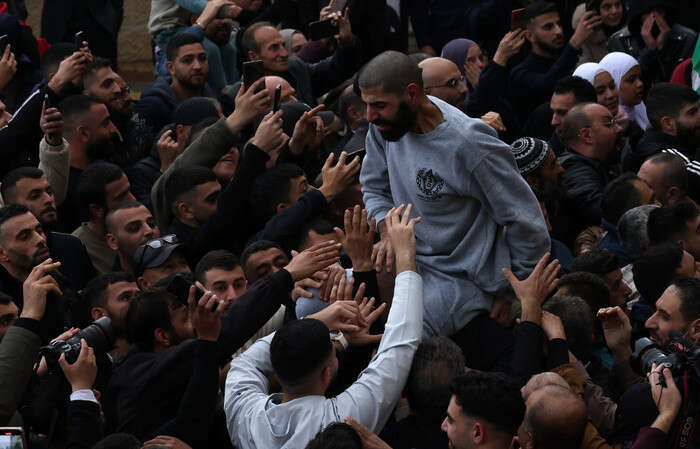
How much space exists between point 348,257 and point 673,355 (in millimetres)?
2074

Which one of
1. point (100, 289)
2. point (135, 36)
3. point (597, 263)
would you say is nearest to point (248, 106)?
point (100, 289)

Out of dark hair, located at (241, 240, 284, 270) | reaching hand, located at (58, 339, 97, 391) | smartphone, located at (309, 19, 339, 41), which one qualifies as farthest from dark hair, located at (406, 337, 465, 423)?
smartphone, located at (309, 19, 339, 41)

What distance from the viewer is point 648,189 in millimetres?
6910

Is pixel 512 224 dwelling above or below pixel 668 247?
above

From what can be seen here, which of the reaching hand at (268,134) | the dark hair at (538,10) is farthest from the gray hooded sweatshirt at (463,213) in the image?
the dark hair at (538,10)

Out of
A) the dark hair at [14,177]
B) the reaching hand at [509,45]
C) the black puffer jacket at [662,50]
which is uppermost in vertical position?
the dark hair at [14,177]

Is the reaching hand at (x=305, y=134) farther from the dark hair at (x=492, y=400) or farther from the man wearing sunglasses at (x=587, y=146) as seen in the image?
the dark hair at (x=492, y=400)

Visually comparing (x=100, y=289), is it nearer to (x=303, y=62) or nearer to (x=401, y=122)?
(x=401, y=122)

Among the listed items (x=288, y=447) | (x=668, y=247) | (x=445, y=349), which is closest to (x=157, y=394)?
(x=288, y=447)

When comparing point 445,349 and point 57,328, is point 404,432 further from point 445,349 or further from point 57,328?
point 57,328

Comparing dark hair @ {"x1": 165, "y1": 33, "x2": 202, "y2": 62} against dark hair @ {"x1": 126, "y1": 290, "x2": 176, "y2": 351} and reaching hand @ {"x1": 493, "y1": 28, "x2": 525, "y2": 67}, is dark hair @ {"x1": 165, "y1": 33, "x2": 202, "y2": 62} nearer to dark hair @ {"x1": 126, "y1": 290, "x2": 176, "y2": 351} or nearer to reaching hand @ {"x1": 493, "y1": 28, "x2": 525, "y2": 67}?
reaching hand @ {"x1": 493, "y1": 28, "x2": 525, "y2": 67}

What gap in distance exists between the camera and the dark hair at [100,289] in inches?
240

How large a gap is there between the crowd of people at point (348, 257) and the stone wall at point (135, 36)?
126 inches

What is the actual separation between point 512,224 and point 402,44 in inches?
258
